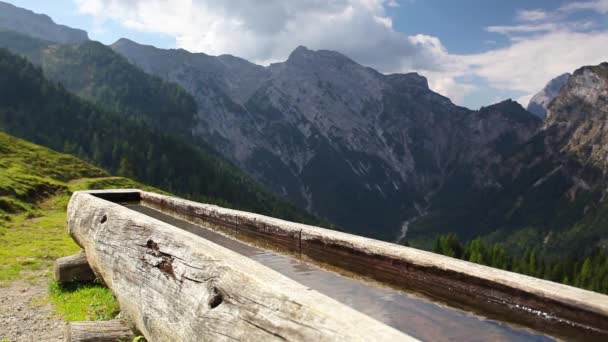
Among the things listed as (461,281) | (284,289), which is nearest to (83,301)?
(284,289)

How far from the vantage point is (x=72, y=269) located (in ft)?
38.7

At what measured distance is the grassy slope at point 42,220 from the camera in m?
10.8

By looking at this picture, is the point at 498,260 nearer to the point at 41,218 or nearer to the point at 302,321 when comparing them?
the point at 41,218

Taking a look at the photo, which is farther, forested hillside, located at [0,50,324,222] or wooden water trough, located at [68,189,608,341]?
forested hillside, located at [0,50,324,222]

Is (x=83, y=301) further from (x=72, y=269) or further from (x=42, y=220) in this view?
(x=42, y=220)

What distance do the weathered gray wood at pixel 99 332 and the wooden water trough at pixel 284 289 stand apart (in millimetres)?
252

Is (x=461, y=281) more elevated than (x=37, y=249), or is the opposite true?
(x=461, y=281)

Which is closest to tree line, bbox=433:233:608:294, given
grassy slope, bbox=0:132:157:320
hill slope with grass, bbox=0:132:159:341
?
grassy slope, bbox=0:132:157:320

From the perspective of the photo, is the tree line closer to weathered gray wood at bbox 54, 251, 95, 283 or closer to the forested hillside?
the forested hillside

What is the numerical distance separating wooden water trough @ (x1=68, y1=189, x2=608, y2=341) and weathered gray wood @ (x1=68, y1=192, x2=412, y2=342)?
11 millimetres

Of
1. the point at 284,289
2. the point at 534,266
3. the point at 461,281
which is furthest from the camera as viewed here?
the point at 534,266

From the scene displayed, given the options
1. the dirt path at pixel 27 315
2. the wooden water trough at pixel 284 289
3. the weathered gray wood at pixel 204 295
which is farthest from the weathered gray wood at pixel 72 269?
the weathered gray wood at pixel 204 295

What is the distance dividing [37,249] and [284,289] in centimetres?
1945

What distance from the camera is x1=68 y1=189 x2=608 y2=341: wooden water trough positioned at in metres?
3.80
